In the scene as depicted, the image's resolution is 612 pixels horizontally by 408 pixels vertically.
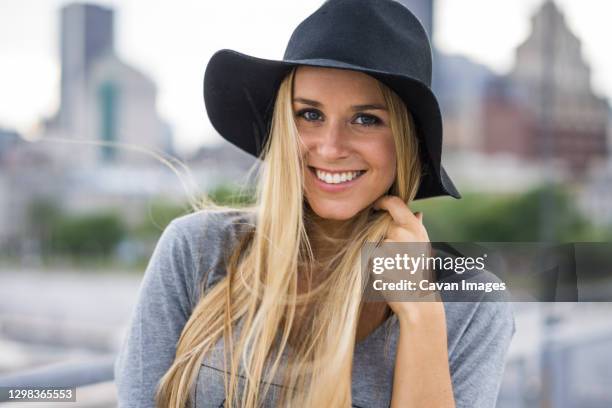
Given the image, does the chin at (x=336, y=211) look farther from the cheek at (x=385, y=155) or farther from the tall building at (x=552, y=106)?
the tall building at (x=552, y=106)

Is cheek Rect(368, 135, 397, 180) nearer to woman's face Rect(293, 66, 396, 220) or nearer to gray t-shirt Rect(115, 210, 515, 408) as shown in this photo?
woman's face Rect(293, 66, 396, 220)

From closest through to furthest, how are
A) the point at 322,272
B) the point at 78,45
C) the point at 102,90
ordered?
the point at 322,272 < the point at 78,45 < the point at 102,90

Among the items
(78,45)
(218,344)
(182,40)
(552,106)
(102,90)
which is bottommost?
(218,344)

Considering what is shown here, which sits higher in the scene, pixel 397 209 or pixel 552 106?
pixel 552 106

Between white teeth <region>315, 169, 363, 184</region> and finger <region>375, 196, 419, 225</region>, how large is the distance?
2.3 inches

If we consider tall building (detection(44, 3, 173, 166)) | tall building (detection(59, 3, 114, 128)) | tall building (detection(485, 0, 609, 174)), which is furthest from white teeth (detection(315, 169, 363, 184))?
tall building (detection(44, 3, 173, 166))

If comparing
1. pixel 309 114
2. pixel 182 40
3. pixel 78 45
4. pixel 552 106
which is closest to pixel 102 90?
pixel 78 45

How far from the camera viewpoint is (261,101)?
1.11m

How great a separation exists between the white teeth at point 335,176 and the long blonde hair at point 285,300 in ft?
0.10

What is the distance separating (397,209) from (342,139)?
13cm

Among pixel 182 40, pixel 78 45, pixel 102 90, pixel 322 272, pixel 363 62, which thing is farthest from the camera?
pixel 102 90

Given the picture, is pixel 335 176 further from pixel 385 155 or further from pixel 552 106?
pixel 552 106

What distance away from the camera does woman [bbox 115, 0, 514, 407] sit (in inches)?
38.0

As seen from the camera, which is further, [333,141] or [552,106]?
[552,106]
